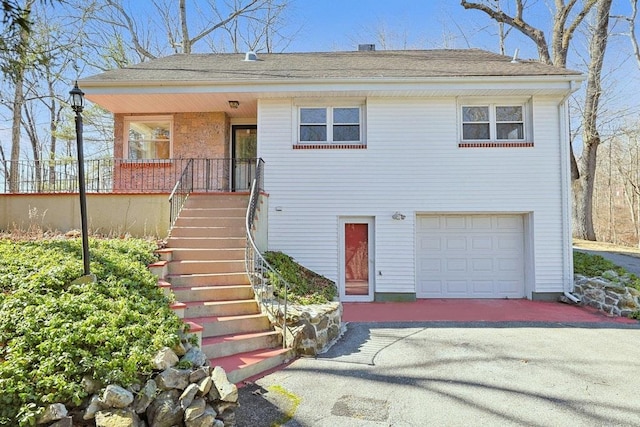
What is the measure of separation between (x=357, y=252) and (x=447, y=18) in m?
18.8

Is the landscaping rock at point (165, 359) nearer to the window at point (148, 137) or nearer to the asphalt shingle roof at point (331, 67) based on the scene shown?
the asphalt shingle roof at point (331, 67)

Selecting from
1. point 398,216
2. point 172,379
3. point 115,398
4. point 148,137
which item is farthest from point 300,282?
point 148,137

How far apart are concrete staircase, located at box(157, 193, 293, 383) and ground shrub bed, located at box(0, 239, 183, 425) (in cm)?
75

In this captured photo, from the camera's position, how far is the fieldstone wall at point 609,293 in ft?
24.4

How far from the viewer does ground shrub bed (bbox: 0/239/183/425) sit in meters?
2.83

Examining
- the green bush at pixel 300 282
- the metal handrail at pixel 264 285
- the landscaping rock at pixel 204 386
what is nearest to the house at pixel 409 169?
the green bush at pixel 300 282

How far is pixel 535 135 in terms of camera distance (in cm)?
902

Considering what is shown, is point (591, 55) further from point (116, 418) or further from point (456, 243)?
point (116, 418)

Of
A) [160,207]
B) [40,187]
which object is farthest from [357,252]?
[40,187]

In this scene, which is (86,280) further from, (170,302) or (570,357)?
(570,357)

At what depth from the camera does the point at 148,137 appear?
10.7 meters

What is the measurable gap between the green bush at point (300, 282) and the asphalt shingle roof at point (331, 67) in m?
4.33

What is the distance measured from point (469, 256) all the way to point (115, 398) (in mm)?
8441

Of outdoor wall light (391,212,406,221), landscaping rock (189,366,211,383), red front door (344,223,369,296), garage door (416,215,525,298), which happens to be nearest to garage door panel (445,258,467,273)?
garage door (416,215,525,298)
